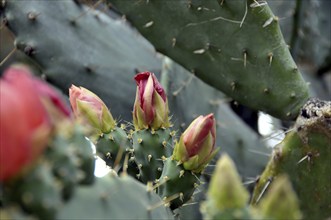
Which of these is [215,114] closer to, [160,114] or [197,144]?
[160,114]

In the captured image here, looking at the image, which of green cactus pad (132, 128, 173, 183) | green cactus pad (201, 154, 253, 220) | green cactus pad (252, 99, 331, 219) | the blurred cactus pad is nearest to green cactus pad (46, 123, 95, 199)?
the blurred cactus pad

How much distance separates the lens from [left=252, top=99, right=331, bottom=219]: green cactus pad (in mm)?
1641

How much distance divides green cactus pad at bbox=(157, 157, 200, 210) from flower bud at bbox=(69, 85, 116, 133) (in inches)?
5.6

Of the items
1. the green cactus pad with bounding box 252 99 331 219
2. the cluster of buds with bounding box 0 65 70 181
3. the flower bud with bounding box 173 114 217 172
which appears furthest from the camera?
the green cactus pad with bounding box 252 99 331 219

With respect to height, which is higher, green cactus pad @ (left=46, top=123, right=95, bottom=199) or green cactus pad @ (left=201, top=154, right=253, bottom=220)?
green cactus pad @ (left=46, top=123, right=95, bottom=199)

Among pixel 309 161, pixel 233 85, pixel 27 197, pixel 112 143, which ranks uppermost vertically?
pixel 27 197

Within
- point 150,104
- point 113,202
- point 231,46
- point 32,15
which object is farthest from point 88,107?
point 32,15

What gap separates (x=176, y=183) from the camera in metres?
1.43

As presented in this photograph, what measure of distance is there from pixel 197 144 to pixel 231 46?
604 mm

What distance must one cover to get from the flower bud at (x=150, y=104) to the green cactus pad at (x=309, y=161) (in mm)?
327

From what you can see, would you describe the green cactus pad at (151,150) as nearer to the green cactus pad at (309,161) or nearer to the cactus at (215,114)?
the green cactus pad at (309,161)

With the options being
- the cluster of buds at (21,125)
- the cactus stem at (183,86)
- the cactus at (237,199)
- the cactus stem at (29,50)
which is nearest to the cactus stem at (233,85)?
the cactus stem at (183,86)

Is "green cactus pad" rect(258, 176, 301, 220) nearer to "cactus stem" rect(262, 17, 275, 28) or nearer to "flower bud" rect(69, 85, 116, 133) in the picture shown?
"flower bud" rect(69, 85, 116, 133)

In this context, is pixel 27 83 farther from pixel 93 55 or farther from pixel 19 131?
pixel 93 55
